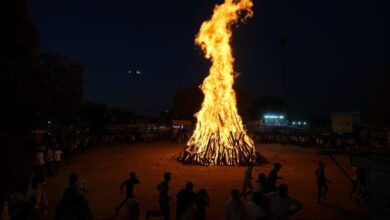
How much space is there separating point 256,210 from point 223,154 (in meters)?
18.5

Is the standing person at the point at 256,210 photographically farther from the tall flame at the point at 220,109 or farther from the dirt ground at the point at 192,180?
the tall flame at the point at 220,109

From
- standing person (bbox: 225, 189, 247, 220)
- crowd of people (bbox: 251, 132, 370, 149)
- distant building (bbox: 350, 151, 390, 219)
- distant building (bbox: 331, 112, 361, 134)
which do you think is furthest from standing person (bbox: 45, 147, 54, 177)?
distant building (bbox: 331, 112, 361, 134)

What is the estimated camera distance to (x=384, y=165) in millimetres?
7227

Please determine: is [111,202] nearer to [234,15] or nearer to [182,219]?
[182,219]

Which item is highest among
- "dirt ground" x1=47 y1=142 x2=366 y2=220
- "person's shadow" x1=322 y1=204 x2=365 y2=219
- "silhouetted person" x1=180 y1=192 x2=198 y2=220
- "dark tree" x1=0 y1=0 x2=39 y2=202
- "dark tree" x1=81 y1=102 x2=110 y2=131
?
"dark tree" x1=81 y1=102 x2=110 y2=131

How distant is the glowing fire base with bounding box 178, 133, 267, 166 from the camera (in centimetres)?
2527

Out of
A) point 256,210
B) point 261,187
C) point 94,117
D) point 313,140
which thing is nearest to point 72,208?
point 256,210

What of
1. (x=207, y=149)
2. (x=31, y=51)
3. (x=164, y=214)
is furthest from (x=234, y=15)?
(x=31, y=51)

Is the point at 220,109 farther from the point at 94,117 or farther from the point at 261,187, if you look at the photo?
the point at 94,117

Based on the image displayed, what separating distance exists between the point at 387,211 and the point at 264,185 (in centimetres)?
366

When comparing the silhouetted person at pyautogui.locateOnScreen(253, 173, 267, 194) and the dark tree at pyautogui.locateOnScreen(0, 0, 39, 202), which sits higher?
the dark tree at pyautogui.locateOnScreen(0, 0, 39, 202)

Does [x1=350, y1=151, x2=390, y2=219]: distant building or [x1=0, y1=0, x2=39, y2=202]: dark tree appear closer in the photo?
[x1=0, y1=0, x2=39, y2=202]: dark tree

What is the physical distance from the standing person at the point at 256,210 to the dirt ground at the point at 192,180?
4.63 meters

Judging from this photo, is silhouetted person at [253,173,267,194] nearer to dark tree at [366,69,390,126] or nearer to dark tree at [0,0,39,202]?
dark tree at [0,0,39,202]
